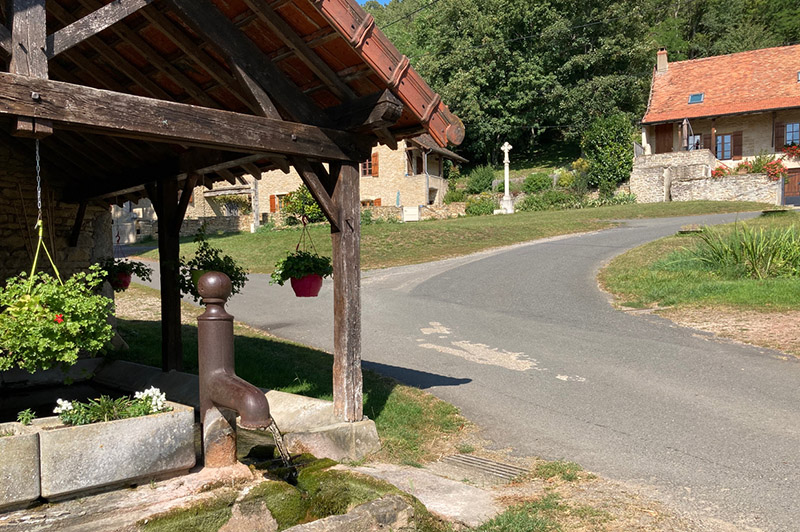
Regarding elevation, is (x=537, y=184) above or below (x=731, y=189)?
above

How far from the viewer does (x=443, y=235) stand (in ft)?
82.5

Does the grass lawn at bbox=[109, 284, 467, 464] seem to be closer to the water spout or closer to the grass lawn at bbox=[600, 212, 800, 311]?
the water spout

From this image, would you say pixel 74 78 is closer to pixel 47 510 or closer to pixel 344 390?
pixel 344 390

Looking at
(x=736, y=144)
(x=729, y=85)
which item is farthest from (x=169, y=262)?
(x=729, y=85)

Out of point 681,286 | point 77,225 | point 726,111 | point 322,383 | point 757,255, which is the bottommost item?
point 322,383

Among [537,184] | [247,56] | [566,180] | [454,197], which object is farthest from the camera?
[454,197]

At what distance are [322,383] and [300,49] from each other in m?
3.85

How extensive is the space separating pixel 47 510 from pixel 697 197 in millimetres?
33137

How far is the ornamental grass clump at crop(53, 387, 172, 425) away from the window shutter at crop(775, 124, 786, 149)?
126 feet

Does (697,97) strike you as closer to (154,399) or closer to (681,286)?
(681,286)

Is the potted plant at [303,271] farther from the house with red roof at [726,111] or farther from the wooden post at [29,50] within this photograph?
the house with red roof at [726,111]

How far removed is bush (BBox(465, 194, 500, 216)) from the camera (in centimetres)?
3538

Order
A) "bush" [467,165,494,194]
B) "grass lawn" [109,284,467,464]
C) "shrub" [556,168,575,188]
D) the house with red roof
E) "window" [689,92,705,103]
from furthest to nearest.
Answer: "bush" [467,165,494,194] < "window" [689,92,705,103] < "shrub" [556,168,575,188] < the house with red roof < "grass lawn" [109,284,467,464]

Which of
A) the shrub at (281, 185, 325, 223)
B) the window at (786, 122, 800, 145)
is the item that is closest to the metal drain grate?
the shrub at (281, 185, 325, 223)
